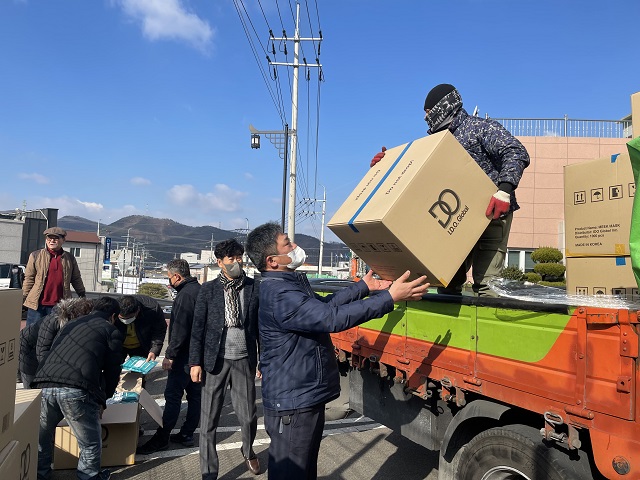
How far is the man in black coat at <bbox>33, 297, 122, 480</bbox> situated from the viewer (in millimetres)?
3447

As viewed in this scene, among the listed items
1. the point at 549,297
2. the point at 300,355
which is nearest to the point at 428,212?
the point at 549,297

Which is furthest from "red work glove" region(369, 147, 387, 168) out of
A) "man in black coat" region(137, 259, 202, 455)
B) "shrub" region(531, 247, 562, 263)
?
"shrub" region(531, 247, 562, 263)

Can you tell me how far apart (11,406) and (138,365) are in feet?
10.2

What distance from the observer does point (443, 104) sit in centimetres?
341

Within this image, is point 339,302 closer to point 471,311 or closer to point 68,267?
point 471,311

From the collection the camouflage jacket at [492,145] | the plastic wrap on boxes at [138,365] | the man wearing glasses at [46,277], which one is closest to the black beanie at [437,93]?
the camouflage jacket at [492,145]

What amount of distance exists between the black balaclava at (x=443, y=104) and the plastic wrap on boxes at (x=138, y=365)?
3.62 meters

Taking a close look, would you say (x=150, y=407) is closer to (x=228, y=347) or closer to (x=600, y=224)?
(x=228, y=347)

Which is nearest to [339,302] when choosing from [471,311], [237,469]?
[471,311]

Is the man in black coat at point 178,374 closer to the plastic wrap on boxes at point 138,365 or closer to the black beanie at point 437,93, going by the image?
the plastic wrap on boxes at point 138,365

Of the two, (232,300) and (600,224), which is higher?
(600,224)

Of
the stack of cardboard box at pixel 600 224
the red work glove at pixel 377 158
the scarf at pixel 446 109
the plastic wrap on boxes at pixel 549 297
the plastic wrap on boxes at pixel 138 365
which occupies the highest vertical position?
the scarf at pixel 446 109

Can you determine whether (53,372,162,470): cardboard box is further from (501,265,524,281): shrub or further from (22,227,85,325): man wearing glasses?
(501,265,524,281): shrub

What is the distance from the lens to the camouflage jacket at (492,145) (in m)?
3.06
